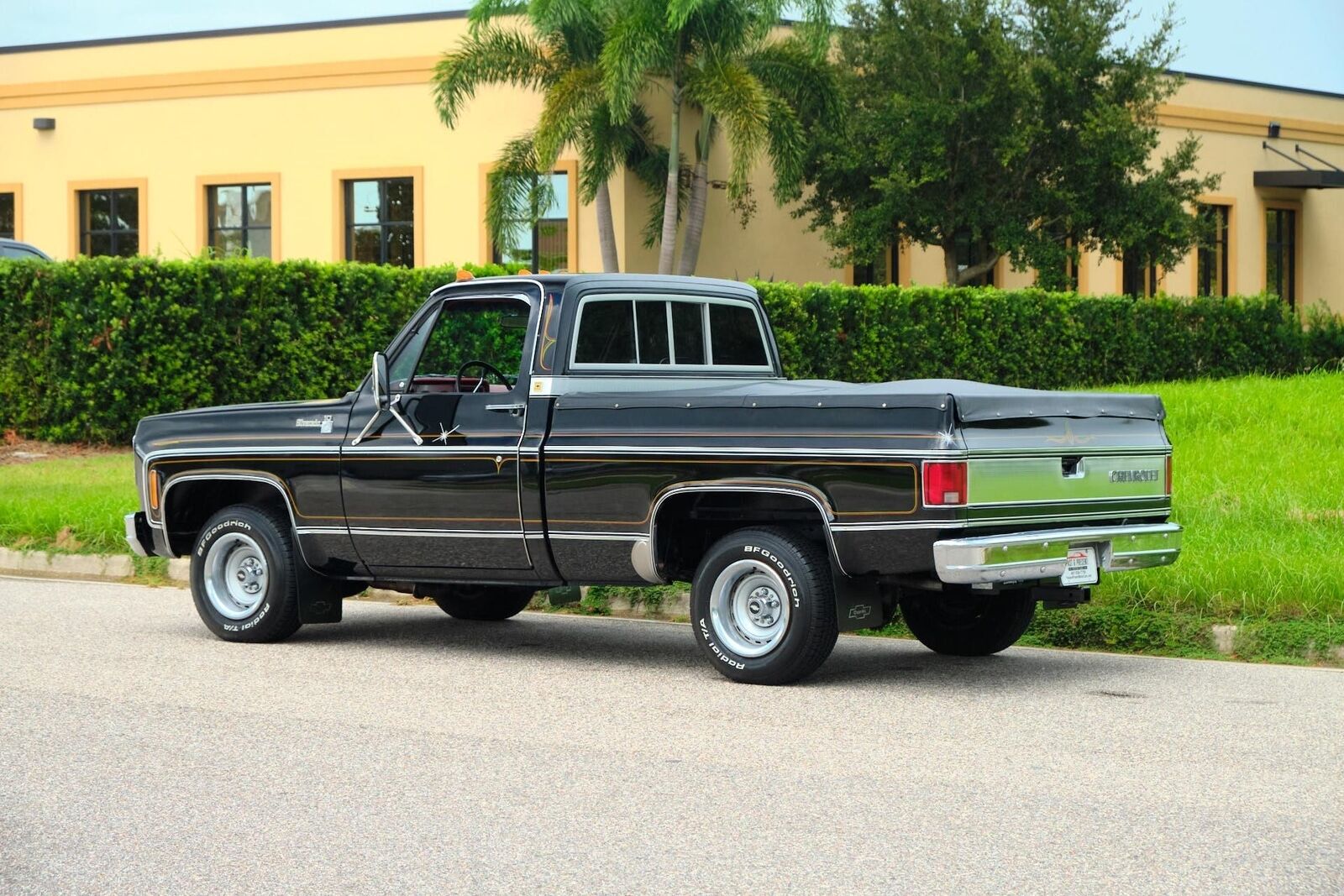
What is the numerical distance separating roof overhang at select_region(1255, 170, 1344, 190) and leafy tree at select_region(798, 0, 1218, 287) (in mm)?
8652

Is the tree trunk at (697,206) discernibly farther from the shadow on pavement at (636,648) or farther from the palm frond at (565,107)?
the shadow on pavement at (636,648)

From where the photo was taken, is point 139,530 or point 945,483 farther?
point 139,530

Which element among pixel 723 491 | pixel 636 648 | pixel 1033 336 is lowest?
pixel 636 648

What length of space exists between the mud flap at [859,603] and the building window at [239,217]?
29023mm

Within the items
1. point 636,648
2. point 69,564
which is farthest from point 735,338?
point 69,564

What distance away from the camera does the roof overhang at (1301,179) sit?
141ft

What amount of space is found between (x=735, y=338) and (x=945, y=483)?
2635 millimetres

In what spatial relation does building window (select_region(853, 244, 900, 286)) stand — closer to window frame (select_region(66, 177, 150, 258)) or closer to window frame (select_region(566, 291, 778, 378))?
window frame (select_region(66, 177, 150, 258))

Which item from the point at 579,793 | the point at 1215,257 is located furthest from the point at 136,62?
the point at 579,793

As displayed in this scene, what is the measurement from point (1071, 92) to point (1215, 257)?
11248 millimetres

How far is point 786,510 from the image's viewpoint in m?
8.78

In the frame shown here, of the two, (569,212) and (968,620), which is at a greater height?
(569,212)

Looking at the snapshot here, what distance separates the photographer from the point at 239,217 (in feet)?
119

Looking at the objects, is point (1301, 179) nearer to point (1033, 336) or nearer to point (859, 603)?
point (1033, 336)
